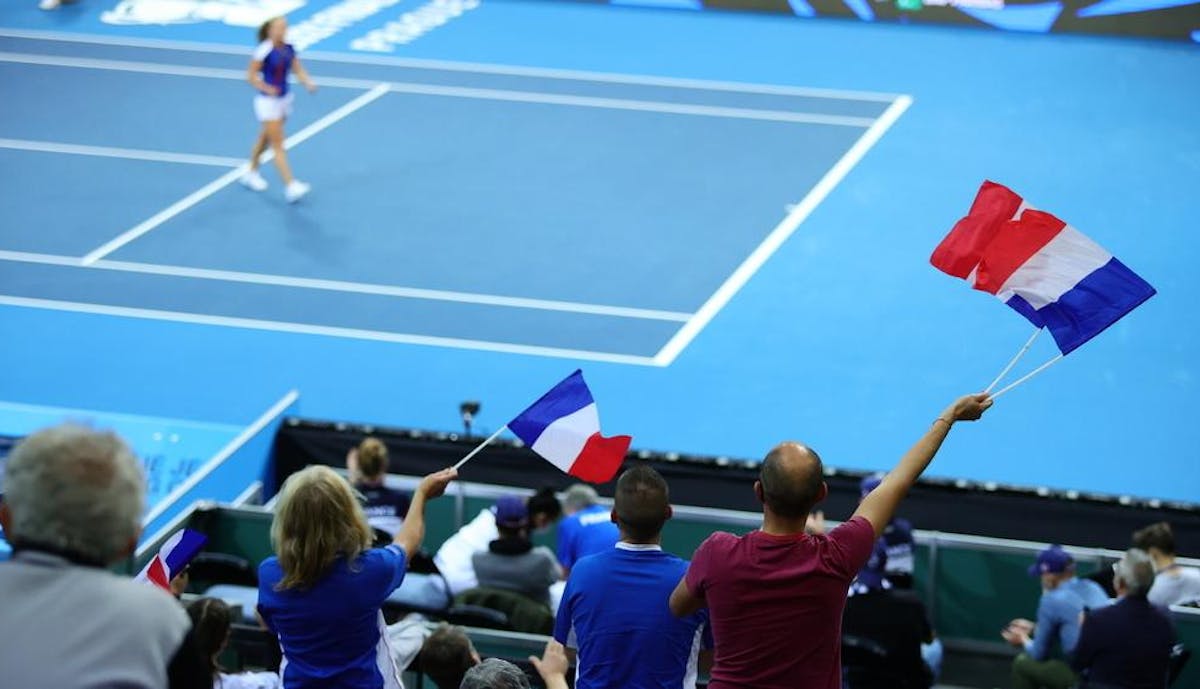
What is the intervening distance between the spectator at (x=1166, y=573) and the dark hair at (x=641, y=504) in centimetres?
475

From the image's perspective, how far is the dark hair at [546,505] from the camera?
→ 9.31 metres

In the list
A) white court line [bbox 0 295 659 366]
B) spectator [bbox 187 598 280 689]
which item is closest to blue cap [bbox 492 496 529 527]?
spectator [bbox 187 598 280 689]

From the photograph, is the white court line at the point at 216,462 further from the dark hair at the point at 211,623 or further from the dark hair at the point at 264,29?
the dark hair at the point at 264,29

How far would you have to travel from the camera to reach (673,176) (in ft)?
58.6

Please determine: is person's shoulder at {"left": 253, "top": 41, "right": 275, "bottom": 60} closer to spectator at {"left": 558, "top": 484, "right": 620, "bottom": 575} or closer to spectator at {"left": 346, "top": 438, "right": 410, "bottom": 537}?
spectator at {"left": 346, "top": 438, "right": 410, "bottom": 537}

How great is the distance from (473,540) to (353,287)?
6215mm

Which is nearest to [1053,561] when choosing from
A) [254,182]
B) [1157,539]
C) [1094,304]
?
[1157,539]

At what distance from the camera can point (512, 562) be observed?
8.75 metres

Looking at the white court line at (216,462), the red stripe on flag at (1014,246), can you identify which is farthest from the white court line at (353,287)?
the red stripe on flag at (1014,246)

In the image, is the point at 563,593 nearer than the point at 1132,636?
Yes

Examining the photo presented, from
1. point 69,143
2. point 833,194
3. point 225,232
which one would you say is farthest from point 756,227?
point 69,143

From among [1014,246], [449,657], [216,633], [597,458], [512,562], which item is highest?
[1014,246]

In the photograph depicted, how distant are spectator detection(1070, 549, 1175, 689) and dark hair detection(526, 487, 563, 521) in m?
2.88

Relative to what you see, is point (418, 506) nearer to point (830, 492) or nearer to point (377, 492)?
point (377, 492)
